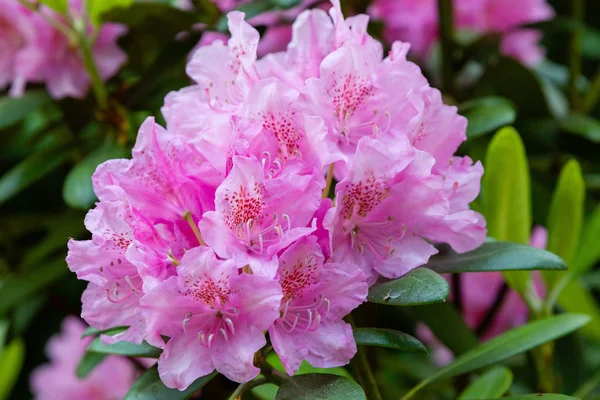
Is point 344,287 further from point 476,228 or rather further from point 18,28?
point 18,28

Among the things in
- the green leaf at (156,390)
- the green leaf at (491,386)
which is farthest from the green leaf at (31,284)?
the green leaf at (491,386)

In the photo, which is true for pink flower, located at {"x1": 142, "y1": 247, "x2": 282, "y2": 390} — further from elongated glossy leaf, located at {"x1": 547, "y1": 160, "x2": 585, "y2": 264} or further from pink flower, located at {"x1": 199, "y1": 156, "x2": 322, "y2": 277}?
elongated glossy leaf, located at {"x1": 547, "y1": 160, "x2": 585, "y2": 264}

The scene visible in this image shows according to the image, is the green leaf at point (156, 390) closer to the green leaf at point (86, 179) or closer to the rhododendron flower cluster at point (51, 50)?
the green leaf at point (86, 179)

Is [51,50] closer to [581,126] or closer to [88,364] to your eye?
[88,364]

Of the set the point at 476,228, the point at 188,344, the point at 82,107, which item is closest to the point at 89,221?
the point at 188,344

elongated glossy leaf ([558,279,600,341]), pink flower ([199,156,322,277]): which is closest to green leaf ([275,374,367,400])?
pink flower ([199,156,322,277])

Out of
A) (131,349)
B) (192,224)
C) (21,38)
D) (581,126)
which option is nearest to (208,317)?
(192,224)
